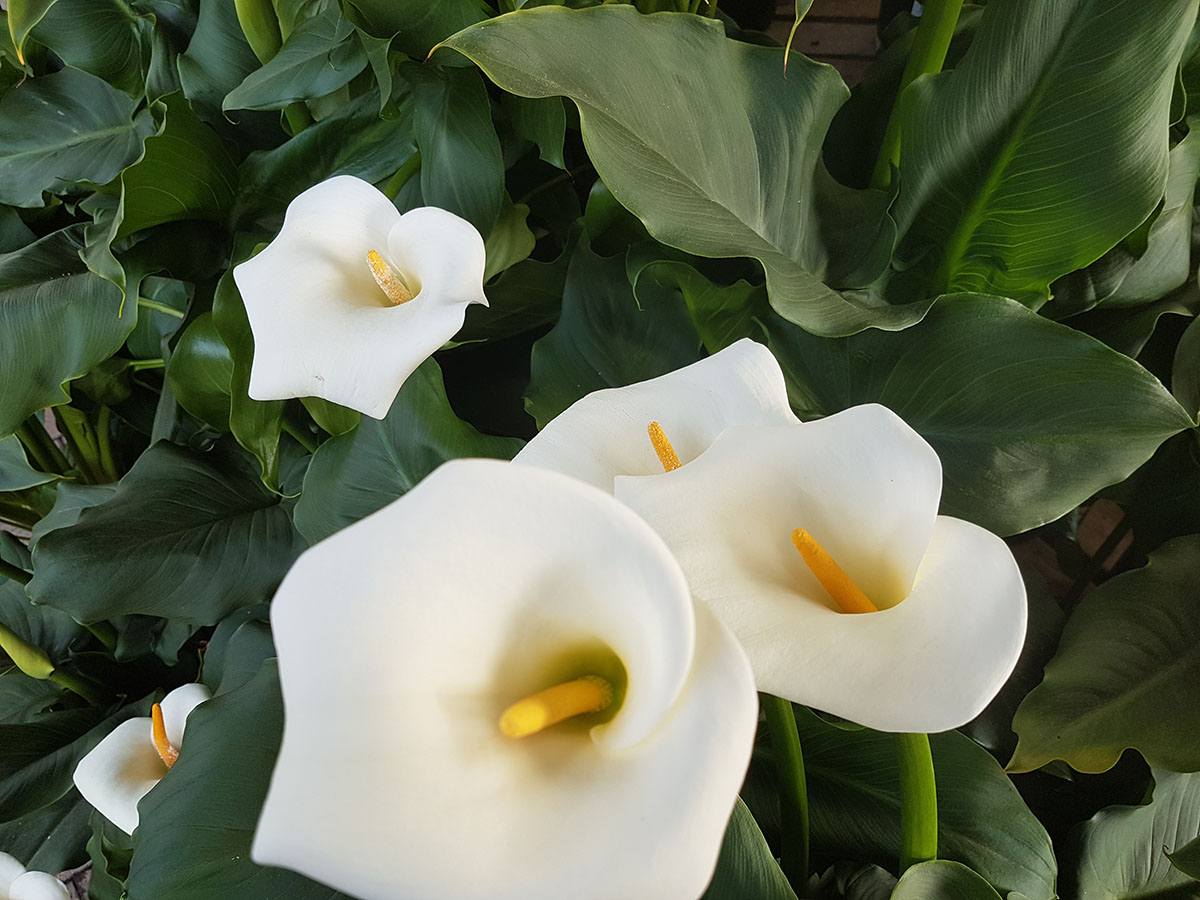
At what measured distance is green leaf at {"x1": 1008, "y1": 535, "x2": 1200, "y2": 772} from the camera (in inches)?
16.7

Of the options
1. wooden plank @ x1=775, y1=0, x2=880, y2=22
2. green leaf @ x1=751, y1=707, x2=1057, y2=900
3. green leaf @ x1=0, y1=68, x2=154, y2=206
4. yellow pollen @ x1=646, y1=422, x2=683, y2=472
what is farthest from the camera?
wooden plank @ x1=775, y1=0, x2=880, y2=22

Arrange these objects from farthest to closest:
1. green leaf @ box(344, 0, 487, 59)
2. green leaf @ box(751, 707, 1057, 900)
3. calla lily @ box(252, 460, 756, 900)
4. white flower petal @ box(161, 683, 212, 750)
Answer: white flower petal @ box(161, 683, 212, 750), green leaf @ box(344, 0, 487, 59), green leaf @ box(751, 707, 1057, 900), calla lily @ box(252, 460, 756, 900)

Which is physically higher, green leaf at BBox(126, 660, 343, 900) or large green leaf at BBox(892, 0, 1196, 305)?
large green leaf at BBox(892, 0, 1196, 305)

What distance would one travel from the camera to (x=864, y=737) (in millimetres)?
488

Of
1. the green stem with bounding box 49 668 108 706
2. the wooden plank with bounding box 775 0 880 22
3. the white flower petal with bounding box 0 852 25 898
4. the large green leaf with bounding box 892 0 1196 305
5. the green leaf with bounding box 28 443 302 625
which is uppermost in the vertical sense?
the large green leaf with bounding box 892 0 1196 305

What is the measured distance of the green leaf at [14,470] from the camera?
839mm

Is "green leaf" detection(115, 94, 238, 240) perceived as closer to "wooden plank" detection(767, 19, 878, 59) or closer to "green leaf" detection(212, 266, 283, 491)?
"green leaf" detection(212, 266, 283, 491)

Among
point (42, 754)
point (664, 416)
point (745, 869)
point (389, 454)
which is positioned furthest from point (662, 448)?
point (42, 754)

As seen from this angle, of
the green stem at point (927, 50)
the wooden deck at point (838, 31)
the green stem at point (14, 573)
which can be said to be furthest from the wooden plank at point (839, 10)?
the green stem at point (14, 573)

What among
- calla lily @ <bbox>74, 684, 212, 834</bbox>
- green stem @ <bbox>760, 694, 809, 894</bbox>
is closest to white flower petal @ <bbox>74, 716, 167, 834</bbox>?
calla lily @ <bbox>74, 684, 212, 834</bbox>

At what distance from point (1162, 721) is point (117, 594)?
2.32 ft

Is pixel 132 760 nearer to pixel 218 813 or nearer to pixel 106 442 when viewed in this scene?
pixel 218 813

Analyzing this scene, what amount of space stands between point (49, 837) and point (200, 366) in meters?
0.49

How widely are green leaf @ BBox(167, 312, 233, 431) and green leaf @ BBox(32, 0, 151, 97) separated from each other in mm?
346
